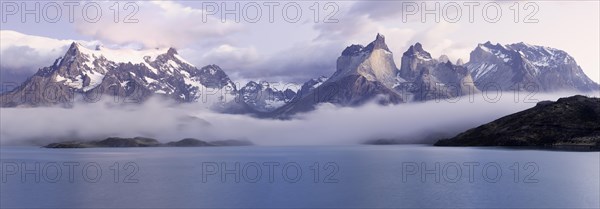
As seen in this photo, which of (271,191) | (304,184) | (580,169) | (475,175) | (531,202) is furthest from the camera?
(580,169)

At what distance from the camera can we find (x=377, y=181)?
6378 inches

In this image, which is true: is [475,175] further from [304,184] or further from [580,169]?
[304,184]

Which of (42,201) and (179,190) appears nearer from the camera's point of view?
(42,201)

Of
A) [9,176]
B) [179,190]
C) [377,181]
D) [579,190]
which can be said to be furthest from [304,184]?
[9,176]

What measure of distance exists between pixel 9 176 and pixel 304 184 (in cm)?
11219

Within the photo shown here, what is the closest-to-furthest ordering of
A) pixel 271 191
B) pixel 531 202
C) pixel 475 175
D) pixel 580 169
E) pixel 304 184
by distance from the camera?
pixel 531 202 < pixel 271 191 < pixel 304 184 < pixel 475 175 < pixel 580 169

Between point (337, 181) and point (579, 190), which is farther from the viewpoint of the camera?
point (337, 181)

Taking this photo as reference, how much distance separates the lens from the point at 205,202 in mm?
119688

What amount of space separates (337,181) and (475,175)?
51851 millimetres

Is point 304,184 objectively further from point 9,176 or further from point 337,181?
point 9,176

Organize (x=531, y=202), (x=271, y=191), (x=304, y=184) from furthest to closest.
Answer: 1. (x=304, y=184)
2. (x=271, y=191)
3. (x=531, y=202)

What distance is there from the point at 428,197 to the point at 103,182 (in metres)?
98.7

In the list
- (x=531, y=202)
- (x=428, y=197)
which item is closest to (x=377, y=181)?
(x=428, y=197)

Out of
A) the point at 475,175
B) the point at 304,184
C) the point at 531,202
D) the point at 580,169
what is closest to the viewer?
the point at 531,202
